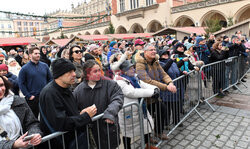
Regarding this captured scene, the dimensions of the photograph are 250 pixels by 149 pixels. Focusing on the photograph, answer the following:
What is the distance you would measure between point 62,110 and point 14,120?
0.52 metres

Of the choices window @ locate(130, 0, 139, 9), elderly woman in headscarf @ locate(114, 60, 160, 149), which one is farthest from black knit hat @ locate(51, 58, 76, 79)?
window @ locate(130, 0, 139, 9)

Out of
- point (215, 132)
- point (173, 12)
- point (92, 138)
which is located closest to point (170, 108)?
point (215, 132)

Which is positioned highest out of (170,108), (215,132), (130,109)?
(130,109)

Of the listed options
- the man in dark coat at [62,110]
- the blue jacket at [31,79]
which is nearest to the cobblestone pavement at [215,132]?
the man in dark coat at [62,110]

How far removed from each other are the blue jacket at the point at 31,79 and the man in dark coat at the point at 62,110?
2.10m

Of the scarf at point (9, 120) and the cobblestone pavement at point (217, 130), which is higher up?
the scarf at point (9, 120)

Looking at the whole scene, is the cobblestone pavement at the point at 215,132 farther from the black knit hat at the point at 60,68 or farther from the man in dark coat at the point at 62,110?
the black knit hat at the point at 60,68

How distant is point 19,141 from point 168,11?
3165cm

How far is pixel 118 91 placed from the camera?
247 cm

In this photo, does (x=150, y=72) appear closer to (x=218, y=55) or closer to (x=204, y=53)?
(x=218, y=55)

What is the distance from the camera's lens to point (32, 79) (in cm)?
389

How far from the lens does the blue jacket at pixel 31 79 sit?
385cm

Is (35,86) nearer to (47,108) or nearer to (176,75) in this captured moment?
(47,108)

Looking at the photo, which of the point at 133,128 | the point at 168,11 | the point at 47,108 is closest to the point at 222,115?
the point at 133,128
